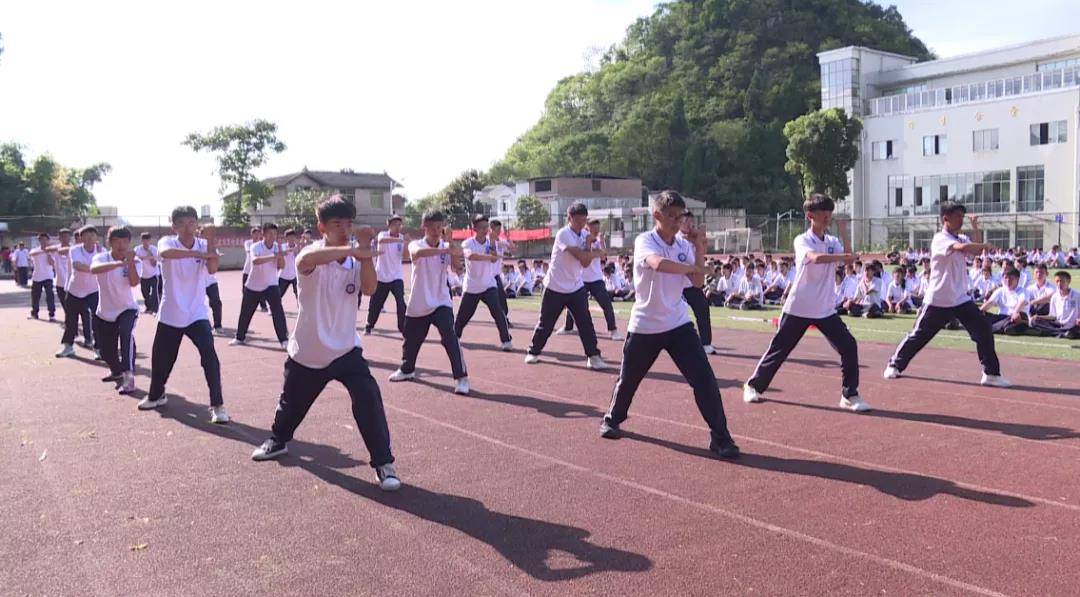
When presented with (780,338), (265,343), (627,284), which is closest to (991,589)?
(780,338)

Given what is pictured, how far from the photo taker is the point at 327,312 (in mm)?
5691

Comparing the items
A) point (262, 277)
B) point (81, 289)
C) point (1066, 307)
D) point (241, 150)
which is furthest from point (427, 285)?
point (241, 150)

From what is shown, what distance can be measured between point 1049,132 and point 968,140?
489cm

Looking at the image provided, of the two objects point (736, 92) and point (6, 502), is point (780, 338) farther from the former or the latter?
point (736, 92)

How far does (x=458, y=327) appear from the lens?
11.9m

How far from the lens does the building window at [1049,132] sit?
49.5 metres

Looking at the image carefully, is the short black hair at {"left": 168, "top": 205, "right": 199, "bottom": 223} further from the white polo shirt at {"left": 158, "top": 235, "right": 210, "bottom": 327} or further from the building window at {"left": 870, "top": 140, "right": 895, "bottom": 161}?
the building window at {"left": 870, "top": 140, "right": 895, "bottom": 161}

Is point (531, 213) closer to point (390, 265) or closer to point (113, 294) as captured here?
point (390, 265)

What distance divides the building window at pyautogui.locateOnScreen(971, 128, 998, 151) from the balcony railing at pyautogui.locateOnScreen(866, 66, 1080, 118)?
213 centimetres

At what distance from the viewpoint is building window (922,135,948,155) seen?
55656 millimetres

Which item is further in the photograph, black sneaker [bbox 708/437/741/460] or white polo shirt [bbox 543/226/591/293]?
white polo shirt [bbox 543/226/591/293]

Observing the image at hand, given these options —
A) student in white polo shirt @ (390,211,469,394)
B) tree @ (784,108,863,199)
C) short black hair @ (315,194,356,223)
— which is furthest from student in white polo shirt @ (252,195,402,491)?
tree @ (784,108,863,199)

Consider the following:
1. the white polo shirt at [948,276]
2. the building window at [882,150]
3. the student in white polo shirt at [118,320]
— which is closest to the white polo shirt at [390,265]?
the student in white polo shirt at [118,320]

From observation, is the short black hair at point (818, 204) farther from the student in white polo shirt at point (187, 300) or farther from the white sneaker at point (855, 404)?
the student in white polo shirt at point (187, 300)
